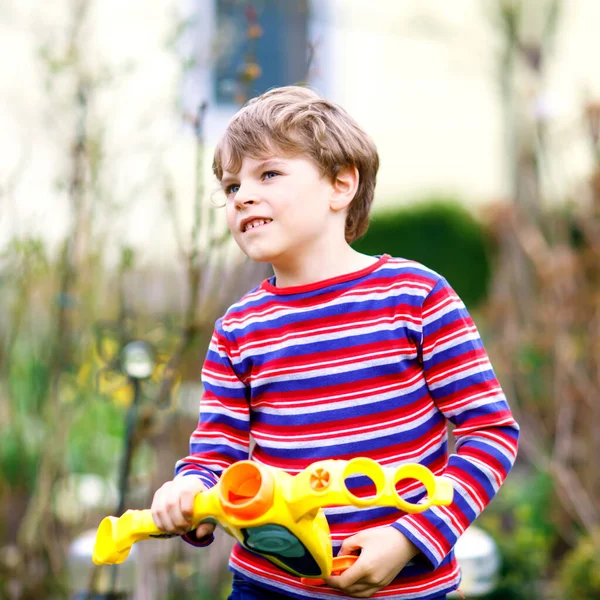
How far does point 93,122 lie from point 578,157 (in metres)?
3.75

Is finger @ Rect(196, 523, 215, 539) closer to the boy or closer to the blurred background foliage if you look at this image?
the boy

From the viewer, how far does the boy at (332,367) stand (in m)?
1.67

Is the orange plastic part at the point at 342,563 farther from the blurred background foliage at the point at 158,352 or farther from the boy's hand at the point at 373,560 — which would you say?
the blurred background foliage at the point at 158,352

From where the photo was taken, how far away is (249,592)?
1778mm

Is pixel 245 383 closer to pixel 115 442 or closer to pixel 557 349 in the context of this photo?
pixel 557 349

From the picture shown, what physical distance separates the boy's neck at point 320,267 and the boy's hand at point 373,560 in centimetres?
48

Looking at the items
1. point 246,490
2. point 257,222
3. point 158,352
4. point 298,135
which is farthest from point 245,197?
point 158,352

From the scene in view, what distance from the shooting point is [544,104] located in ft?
16.2

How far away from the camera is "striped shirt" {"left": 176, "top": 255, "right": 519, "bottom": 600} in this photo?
→ 167cm

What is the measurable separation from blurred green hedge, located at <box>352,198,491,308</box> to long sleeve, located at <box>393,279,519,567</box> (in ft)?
21.0

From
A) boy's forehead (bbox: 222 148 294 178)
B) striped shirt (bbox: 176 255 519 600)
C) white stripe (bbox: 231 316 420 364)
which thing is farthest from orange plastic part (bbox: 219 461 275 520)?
boy's forehead (bbox: 222 148 294 178)

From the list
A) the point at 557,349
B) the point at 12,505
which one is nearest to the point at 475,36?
the point at 557,349

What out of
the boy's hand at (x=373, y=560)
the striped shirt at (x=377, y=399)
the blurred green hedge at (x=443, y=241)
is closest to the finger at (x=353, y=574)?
the boy's hand at (x=373, y=560)

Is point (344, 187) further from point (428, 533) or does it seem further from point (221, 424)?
Answer: point (428, 533)
